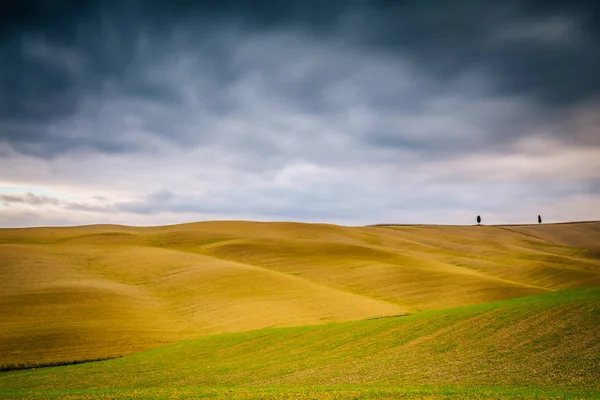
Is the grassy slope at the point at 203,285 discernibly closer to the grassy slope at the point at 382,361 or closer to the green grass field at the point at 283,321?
the green grass field at the point at 283,321

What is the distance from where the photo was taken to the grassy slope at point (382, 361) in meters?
15.2

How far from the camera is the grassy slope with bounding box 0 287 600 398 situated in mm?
15156

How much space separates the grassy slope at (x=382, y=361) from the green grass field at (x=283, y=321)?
97 mm

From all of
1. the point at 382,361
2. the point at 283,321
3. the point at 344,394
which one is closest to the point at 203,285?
the point at 283,321

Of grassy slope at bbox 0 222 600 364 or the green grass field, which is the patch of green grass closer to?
the green grass field

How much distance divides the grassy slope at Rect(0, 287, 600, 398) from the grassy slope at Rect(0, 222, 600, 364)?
5.11 meters

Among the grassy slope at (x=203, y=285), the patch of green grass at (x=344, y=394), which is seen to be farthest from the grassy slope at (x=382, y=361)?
the grassy slope at (x=203, y=285)

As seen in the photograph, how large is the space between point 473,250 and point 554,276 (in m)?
24.8

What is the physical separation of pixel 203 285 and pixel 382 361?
25512 millimetres

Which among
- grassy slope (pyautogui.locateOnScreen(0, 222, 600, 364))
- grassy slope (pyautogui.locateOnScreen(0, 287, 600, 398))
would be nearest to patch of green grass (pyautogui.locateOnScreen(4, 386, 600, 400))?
grassy slope (pyautogui.locateOnScreen(0, 287, 600, 398))

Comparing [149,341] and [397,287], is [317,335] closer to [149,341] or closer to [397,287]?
[149,341]

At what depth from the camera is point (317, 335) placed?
27750 millimetres

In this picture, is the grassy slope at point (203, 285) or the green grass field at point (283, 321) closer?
the green grass field at point (283, 321)

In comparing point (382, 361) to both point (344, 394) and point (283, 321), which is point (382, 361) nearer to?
point (344, 394)
